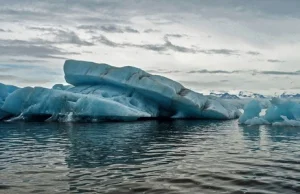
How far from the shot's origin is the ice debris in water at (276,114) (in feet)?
93.0

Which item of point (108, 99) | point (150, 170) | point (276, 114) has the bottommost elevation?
point (150, 170)

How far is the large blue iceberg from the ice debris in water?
684 cm

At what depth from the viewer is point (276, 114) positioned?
99.2ft

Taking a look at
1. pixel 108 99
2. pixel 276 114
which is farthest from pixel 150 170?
pixel 108 99

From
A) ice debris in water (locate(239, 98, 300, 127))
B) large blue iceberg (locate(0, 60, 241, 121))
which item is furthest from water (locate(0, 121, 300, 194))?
large blue iceberg (locate(0, 60, 241, 121))

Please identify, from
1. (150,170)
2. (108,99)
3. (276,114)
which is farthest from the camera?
(108,99)

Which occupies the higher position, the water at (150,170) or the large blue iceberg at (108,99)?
the large blue iceberg at (108,99)

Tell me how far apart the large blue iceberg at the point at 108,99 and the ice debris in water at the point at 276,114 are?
22.4ft

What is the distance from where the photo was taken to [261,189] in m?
7.50

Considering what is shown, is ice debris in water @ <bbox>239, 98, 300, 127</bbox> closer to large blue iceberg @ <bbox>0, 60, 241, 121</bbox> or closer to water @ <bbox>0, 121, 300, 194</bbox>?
large blue iceberg @ <bbox>0, 60, 241, 121</bbox>

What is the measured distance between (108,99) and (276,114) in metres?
15.2

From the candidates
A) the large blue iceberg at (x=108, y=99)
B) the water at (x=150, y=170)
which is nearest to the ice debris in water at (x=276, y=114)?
the large blue iceberg at (x=108, y=99)

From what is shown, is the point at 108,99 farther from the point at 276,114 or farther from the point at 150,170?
the point at 150,170

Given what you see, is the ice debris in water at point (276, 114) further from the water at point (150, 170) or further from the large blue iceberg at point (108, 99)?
the water at point (150, 170)
